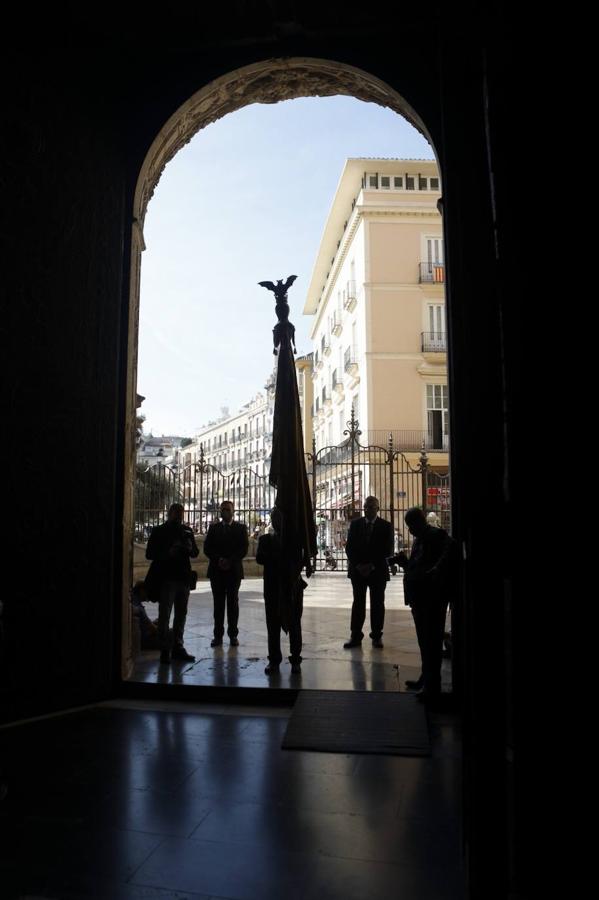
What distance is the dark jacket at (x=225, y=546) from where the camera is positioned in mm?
7465

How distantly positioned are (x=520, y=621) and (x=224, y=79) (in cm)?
610

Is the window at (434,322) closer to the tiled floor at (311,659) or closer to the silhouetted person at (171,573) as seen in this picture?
the tiled floor at (311,659)

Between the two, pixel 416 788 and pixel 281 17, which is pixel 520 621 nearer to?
pixel 416 788

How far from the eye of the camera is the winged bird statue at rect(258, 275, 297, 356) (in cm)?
657

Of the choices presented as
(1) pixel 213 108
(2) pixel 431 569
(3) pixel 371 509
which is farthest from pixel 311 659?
(1) pixel 213 108

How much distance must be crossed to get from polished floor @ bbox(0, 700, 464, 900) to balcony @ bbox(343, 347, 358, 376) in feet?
85.4

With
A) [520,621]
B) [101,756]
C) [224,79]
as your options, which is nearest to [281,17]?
[224,79]

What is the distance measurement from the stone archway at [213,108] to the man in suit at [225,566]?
66.9 inches

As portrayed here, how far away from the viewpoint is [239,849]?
2.80 metres

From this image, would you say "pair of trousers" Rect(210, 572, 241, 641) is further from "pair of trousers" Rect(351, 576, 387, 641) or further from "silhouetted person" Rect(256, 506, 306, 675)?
"pair of trousers" Rect(351, 576, 387, 641)

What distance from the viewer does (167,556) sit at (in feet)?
21.4

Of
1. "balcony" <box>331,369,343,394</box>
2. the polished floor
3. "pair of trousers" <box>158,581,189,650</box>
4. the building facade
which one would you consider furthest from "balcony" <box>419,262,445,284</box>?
the polished floor

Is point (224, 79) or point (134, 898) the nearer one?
point (134, 898)

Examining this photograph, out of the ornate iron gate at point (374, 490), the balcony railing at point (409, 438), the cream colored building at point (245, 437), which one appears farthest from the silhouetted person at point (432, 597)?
the cream colored building at point (245, 437)
